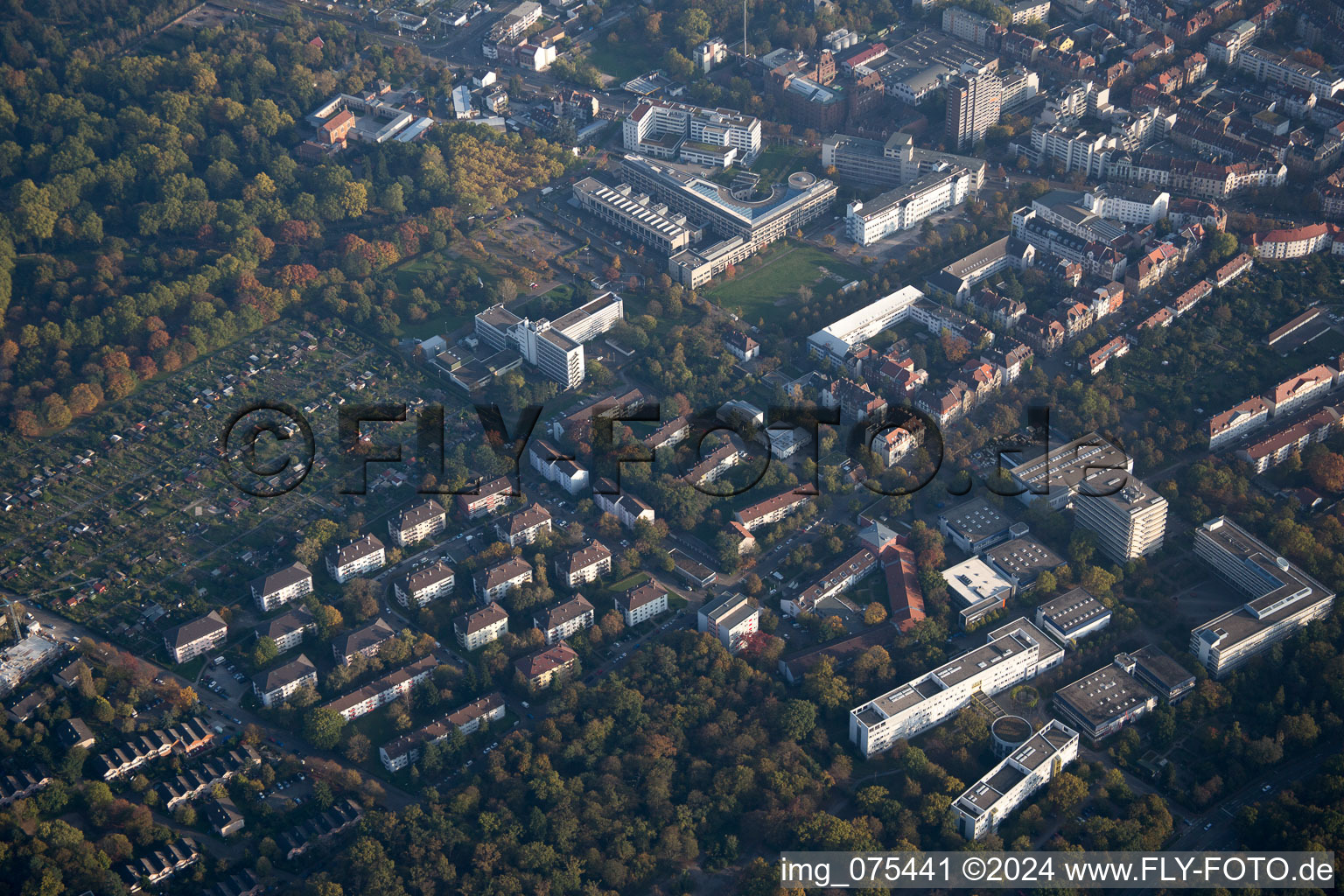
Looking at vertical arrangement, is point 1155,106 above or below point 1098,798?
above

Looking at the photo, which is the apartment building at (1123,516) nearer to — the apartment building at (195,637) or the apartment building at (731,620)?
the apartment building at (731,620)

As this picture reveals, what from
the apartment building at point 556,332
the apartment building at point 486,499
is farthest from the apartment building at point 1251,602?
the apartment building at point 556,332

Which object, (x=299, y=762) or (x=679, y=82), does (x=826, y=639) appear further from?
(x=679, y=82)

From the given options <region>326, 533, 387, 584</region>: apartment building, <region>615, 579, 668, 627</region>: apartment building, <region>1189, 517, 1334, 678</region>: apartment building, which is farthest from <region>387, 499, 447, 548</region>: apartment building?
<region>1189, 517, 1334, 678</region>: apartment building

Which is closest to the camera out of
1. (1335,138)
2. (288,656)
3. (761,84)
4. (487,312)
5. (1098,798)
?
(1098,798)

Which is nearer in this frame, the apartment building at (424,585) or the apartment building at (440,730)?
the apartment building at (440,730)

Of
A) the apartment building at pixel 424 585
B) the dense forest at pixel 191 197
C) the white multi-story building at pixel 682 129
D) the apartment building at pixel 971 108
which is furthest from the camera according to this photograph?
the white multi-story building at pixel 682 129

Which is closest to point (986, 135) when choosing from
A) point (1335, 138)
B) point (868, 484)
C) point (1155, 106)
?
point (1155, 106)
